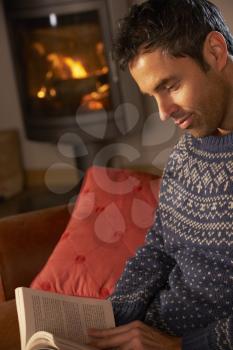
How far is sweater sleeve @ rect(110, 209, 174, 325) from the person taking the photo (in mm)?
1273

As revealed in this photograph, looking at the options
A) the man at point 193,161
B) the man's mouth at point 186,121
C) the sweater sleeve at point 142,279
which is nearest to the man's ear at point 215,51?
the man at point 193,161

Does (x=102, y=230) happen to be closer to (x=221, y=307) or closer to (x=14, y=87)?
(x=221, y=307)

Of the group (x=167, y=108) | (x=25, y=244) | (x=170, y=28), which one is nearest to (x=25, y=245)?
(x=25, y=244)

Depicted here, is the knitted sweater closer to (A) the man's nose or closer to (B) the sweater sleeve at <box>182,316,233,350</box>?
(B) the sweater sleeve at <box>182,316,233,350</box>

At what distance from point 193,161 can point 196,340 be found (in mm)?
367

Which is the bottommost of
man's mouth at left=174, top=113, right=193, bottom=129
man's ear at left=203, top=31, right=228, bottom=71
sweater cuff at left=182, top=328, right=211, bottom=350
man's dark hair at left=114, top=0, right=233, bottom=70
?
sweater cuff at left=182, top=328, right=211, bottom=350

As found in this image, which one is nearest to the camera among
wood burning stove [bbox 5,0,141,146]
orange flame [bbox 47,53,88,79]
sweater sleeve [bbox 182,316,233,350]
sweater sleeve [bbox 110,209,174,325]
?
sweater sleeve [bbox 182,316,233,350]

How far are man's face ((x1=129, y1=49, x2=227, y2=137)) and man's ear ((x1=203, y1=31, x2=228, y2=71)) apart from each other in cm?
2

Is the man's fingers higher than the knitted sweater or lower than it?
lower

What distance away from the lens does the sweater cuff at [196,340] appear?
3.60ft

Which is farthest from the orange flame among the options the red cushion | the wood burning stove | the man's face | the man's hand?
the man's hand

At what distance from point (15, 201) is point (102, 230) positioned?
1969mm

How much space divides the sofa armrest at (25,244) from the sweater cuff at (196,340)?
2.16ft

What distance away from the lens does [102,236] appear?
1.62 metres
